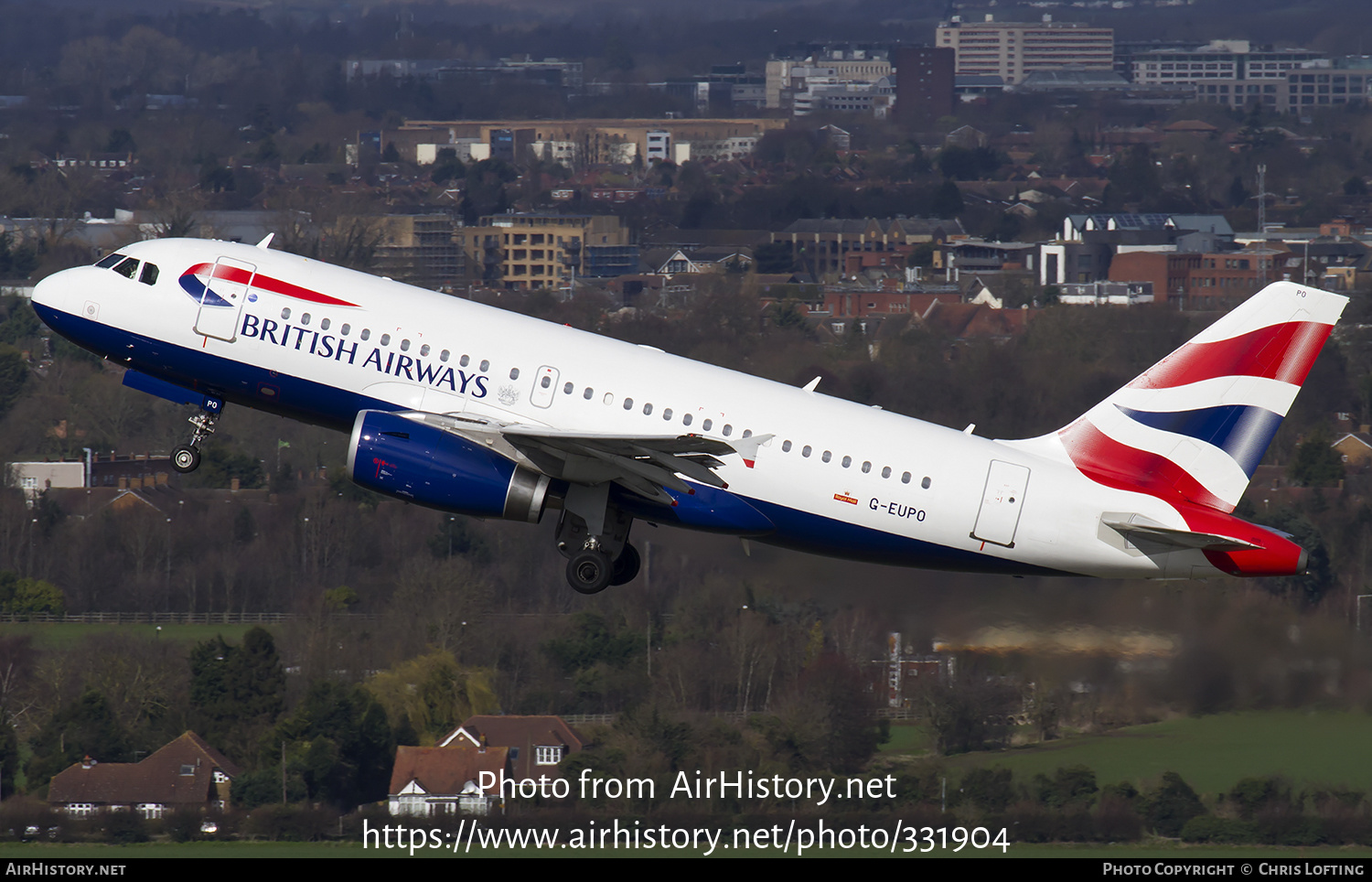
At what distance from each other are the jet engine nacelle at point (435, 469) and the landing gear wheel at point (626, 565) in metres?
2.76

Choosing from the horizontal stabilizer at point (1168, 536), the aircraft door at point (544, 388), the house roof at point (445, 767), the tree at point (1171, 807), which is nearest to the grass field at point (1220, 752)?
the tree at point (1171, 807)

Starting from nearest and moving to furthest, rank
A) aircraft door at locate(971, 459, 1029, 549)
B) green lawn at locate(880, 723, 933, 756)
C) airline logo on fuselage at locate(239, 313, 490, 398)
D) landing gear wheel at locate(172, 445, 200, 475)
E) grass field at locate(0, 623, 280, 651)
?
airline logo on fuselage at locate(239, 313, 490, 398), aircraft door at locate(971, 459, 1029, 549), landing gear wheel at locate(172, 445, 200, 475), green lawn at locate(880, 723, 933, 756), grass field at locate(0, 623, 280, 651)

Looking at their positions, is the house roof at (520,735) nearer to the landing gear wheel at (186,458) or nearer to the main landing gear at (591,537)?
the landing gear wheel at (186,458)

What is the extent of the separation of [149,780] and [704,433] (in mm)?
41105

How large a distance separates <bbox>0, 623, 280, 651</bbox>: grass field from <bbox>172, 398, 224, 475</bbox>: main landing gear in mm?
45832

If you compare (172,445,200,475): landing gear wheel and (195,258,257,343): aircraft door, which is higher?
(195,258,257,343): aircraft door

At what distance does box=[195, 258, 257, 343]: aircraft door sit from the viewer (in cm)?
3947

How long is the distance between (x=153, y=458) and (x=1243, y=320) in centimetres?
8749

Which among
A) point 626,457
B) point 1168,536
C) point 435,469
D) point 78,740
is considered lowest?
point 78,740

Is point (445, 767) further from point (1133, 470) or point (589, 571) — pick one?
point (1133, 470)

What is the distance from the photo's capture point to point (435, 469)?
124 ft

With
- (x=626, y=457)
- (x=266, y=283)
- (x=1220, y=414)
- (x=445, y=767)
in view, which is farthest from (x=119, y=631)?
(x=1220, y=414)

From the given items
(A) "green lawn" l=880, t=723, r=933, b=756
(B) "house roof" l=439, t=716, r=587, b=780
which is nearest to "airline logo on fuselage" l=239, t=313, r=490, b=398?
(A) "green lawn" l=880, t=723, r=933, b=756

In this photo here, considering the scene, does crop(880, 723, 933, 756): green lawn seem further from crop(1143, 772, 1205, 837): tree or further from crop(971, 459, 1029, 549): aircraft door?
crop(971, 459, 1029, 549): aircraft door
